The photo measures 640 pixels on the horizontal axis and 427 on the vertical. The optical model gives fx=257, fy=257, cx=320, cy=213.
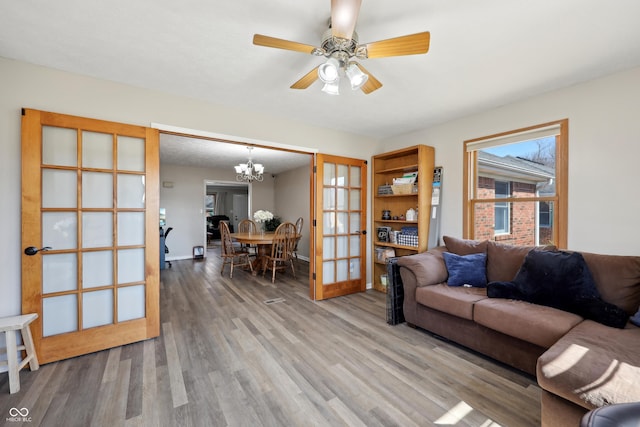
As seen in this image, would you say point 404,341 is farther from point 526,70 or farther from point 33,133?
point 33,133

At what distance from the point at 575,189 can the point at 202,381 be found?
3.64 m

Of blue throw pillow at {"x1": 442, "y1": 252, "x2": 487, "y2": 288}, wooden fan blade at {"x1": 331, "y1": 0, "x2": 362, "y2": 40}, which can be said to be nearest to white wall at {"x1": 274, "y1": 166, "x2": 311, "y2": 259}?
blue throw pillow at {"x1": 442, "y1": 252, "x2": 487, "y2": 288}

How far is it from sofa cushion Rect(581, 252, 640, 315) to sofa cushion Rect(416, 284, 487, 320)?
2.61 ft

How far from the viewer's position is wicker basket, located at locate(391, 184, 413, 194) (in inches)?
143

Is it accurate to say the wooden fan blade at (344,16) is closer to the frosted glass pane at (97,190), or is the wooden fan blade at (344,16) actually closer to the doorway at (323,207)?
the doorway at (323,207)

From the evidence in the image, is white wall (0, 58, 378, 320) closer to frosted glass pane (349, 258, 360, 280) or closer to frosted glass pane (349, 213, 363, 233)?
frosted glass pane (349, 213, 363, 233)

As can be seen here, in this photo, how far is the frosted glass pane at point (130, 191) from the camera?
→ 7.93 ft

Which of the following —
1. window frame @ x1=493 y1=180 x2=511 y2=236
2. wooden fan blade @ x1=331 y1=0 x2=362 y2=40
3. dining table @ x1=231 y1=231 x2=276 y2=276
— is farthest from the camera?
dining table @ x1=231 y1=231 x2=276 y2=276

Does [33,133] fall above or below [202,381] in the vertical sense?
above

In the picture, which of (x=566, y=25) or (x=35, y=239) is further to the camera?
(x=35, y=239)

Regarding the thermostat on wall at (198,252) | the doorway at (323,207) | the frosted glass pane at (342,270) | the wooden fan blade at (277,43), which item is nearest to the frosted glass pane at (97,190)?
the doorway at (323,207)

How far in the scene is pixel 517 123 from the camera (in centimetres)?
281

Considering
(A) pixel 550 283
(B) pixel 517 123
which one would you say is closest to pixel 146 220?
(A) pixel 550 283

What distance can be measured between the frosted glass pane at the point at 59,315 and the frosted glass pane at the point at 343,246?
9.74ft
